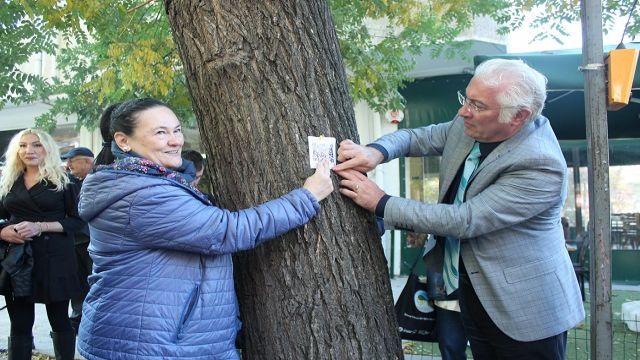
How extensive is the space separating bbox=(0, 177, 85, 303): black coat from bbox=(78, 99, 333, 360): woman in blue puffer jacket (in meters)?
2.33

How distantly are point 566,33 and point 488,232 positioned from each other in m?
6.37

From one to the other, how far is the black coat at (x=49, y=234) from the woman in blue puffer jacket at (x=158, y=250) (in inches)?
91.6

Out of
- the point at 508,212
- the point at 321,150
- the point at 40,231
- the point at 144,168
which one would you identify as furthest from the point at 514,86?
the point at 40,231

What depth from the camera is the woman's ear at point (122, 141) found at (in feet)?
6.73

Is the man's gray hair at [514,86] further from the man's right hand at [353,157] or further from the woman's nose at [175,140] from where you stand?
the woman's nose at [175,140]

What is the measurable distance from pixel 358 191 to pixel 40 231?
2918 millimetres

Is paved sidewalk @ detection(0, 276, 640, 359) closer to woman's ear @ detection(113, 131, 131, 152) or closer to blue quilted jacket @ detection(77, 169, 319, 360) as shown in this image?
blue quilted jacket @ detection(77, 169, 319, 360)

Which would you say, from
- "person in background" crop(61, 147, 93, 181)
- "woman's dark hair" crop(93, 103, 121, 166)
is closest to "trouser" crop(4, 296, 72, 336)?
"person in background" crop(61, 147, 93, 181)

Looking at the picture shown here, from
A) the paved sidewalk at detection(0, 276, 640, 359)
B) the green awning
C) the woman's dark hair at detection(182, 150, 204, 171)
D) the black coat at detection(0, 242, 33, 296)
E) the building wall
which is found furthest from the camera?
the building wall

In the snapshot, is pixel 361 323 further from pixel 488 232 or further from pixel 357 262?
pixel 488 232

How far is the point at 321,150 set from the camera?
7.16 feet

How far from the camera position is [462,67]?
9.68m

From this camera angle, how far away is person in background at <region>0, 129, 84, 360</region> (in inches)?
159

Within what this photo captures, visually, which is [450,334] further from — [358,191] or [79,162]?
[79,162]
